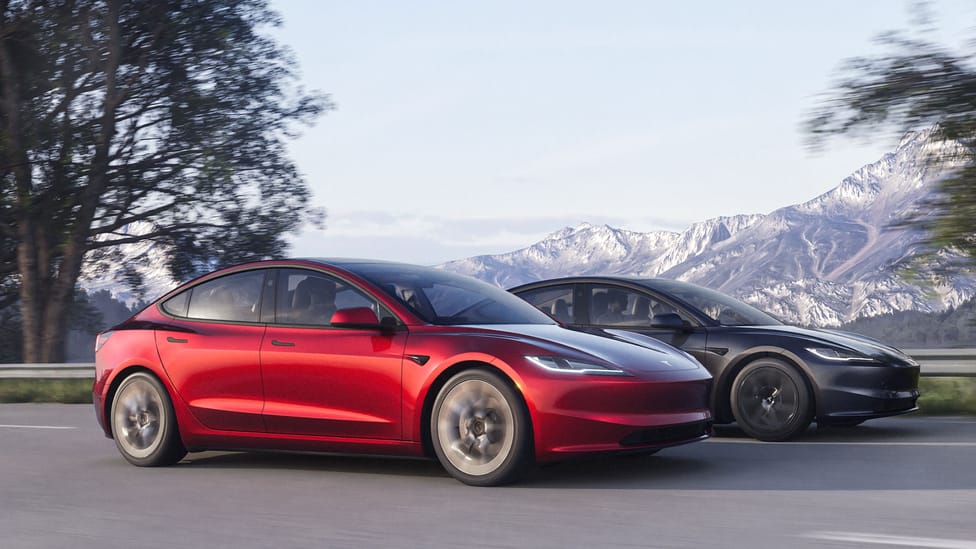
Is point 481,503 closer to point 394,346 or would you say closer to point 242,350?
point 394,346

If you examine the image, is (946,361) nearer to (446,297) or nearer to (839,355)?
(839,355)

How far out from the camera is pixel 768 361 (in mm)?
9352

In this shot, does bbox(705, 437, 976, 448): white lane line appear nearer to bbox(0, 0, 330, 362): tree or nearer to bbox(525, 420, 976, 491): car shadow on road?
bbox(525, 420, 976, 491): car shadow on road

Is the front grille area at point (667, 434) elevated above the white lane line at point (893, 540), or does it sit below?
above

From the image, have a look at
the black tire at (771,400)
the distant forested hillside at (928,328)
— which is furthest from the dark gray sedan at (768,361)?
the distant forested hillside at (928,328)

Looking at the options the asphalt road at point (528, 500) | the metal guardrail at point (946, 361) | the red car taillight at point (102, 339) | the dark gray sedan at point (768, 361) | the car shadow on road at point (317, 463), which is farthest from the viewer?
the metal guardrail at point (946, 361)

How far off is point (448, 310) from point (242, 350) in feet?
Answer: 4.67

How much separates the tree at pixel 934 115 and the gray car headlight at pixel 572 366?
609 cm

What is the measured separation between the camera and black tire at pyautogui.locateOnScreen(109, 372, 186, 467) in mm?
8156

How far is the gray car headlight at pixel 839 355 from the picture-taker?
9172 mm

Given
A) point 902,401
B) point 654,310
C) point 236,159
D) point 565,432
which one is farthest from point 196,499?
point 236,159

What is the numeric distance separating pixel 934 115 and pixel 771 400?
4.33m

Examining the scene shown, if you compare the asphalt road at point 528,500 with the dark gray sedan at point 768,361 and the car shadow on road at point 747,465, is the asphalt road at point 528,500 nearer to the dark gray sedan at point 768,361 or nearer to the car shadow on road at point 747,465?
the car shadow on road at point 747,465

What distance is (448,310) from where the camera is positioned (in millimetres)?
7652
